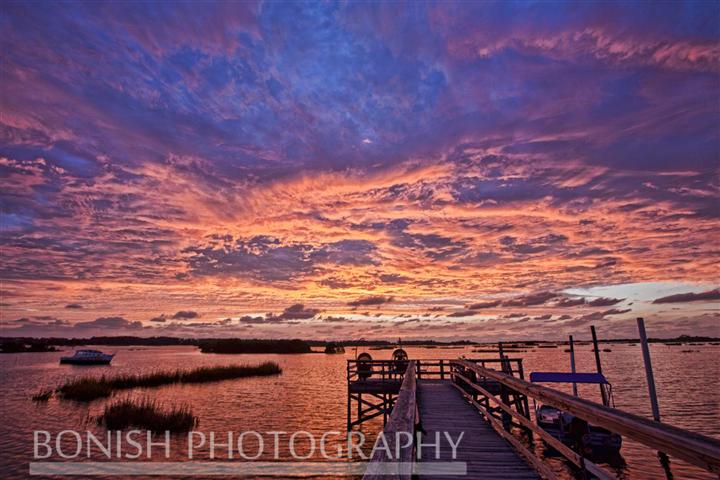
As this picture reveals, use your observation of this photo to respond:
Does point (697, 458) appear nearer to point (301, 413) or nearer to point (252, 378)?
point (301, 413)

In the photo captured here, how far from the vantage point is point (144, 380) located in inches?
1684

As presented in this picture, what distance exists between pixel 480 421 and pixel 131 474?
1399 centimetres

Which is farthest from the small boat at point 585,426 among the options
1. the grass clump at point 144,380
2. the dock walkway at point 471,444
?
the grass clump at point 144,380

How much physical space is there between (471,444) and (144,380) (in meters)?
42.3

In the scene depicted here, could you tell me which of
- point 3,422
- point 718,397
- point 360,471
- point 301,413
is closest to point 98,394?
point 3,422

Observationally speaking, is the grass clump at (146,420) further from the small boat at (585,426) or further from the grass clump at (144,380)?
the small boat at (585,426)

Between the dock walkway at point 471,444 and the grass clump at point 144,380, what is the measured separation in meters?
30.8

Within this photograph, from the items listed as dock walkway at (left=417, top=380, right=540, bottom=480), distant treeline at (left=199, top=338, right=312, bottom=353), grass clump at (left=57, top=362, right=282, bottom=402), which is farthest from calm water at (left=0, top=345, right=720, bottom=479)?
distant treeline at (left=199, top=338, right=312, bottom=353)

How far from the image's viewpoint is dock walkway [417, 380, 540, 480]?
23.5ft

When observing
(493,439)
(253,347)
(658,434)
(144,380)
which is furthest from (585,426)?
(253,347)

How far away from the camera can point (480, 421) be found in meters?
11.6

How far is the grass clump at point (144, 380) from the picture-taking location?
1330 inches

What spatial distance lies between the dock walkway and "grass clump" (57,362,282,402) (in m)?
30.8

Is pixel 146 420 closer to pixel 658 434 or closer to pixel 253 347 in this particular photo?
pixel 658 434
